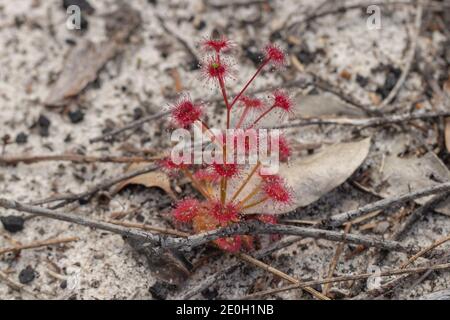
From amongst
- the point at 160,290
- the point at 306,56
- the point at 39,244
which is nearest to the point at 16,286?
the point at 39,244

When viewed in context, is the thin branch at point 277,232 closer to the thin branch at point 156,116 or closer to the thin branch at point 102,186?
the thin branch at point 102,186

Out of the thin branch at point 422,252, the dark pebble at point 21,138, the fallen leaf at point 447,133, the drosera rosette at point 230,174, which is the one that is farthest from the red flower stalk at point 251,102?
the dark pebble at point 21,138

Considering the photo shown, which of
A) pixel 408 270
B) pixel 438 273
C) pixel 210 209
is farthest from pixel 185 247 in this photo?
pixel 438 273

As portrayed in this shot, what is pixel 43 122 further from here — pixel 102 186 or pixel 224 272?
pixel 224 272

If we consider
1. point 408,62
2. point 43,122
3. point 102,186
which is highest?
point 408,62

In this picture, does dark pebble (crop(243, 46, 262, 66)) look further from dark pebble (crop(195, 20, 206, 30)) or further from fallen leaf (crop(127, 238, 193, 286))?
fallen leaf (crop(127, 238, 193, 286))

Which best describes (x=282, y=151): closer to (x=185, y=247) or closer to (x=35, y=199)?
(x=185, y=247)

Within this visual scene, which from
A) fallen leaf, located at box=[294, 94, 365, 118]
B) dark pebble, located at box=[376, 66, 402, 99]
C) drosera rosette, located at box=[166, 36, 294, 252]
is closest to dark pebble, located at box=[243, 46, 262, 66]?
fallen leaf, located at box=[294, 94, 365, 118]
